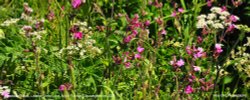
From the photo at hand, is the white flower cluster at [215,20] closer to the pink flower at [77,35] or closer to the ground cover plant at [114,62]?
the ground cover plant at [114,62]

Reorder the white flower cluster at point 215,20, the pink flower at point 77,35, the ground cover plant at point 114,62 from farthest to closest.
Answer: the pink flower at point 77,35 < the ground cover plant at point 114,62 < the white flower cluster at point 215,20

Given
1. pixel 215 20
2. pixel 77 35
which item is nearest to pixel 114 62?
pixel 77 35

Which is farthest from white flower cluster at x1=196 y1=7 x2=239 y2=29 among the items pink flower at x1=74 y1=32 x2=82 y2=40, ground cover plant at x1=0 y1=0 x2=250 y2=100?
pink flower at x1=74 y1=32 x2=82 y2=40

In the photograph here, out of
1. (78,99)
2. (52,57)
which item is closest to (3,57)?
(52,57)

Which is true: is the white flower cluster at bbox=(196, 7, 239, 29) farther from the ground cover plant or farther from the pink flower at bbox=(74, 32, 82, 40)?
the pink flower at bbox=(74, 32, 82, 40)

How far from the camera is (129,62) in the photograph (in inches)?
118

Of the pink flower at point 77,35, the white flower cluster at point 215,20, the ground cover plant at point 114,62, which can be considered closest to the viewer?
the white flower cluster at point 215,20

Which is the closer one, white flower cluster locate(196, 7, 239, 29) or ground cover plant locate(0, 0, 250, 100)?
white flower cluster locate(196, 7, 239, 29)

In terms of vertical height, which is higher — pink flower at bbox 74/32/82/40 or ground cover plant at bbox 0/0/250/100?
pink flower at bbox 74/32/82/40

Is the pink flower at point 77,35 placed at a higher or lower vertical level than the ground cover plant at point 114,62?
higher

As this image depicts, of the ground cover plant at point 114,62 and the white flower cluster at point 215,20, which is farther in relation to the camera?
the ground cover plant at point 114,62

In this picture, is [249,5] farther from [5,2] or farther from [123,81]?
[5,2]

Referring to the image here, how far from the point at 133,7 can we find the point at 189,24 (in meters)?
0.54

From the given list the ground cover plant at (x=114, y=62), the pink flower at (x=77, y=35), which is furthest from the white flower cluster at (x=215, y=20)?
the pink flower at (x=77, y=35)
